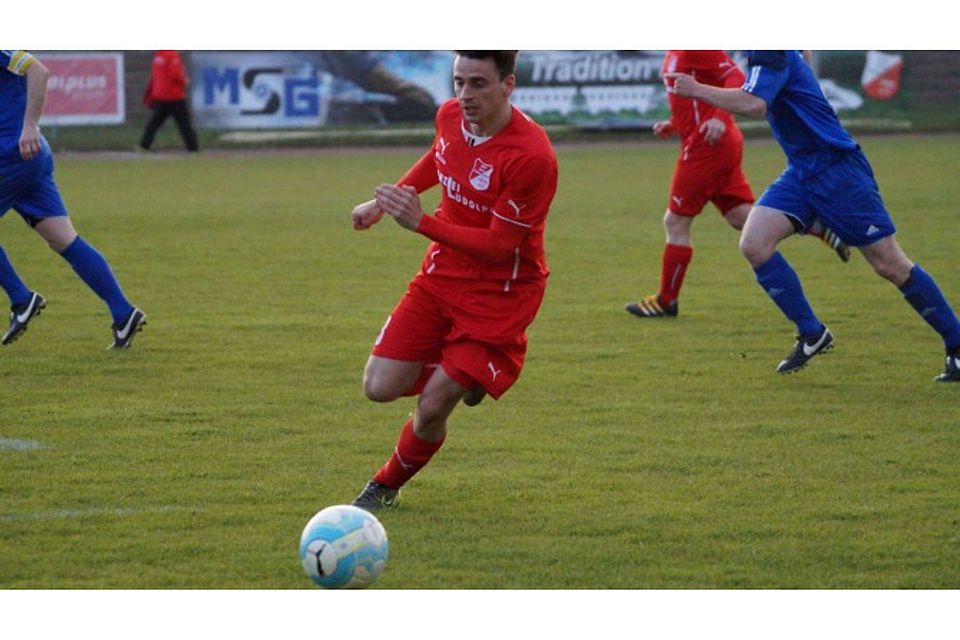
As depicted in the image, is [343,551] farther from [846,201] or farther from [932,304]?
[932,304]

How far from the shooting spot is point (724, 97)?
8062 millimetres

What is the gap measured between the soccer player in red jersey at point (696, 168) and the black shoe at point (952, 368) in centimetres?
237

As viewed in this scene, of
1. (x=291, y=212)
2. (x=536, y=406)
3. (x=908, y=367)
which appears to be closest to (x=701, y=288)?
(x=908, y=367)

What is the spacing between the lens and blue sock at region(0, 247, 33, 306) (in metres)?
9.79

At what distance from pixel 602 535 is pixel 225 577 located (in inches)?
55.3

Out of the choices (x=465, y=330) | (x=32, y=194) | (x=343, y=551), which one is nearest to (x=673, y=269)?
(x=32, y=194)

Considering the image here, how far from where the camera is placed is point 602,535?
18.6 ft

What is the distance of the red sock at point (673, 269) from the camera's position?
10.8 meters

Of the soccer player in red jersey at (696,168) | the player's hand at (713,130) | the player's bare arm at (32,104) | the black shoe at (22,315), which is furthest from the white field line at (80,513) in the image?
the soccer player in red jersey at (696,168)

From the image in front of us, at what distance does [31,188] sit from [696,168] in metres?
4.42

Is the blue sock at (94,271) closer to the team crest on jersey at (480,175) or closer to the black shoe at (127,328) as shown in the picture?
the black shoe at (127,328)

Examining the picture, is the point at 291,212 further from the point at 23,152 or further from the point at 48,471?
the point at 48,471

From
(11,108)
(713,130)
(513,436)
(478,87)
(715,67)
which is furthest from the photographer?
(715,67)

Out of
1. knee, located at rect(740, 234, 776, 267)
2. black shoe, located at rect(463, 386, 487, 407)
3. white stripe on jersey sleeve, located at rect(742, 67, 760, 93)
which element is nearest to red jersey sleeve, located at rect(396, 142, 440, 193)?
black shoe, located at rect(463, 386, 487, 407)
